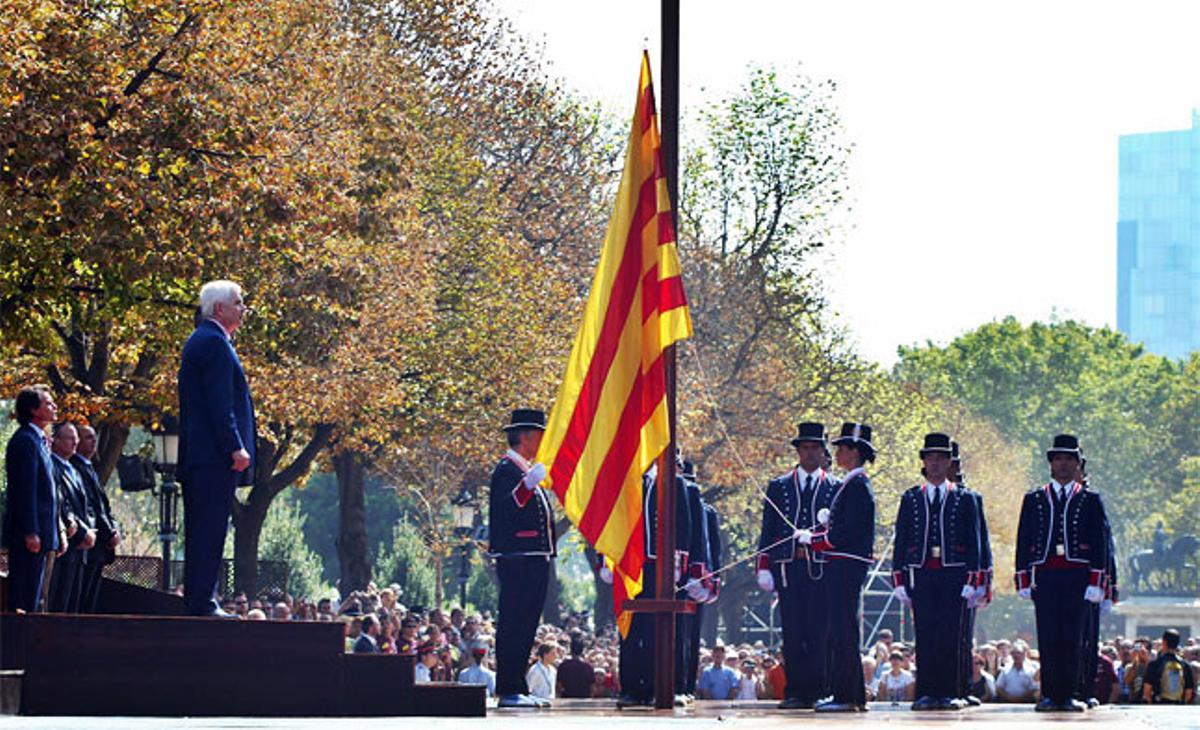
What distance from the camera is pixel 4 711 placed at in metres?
13.7

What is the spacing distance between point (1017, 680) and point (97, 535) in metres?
14.7

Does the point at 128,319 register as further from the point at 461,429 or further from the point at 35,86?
the point at 461,429

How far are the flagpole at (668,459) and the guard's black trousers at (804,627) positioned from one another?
143 inches

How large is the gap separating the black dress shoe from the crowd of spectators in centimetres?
466

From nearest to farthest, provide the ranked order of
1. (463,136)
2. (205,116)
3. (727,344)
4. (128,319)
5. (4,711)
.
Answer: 1. (4,711)
2. (205,116)
3. (128,319)
4. (463,136)
5. (727,344)

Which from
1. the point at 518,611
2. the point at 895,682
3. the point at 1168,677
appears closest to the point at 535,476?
the point at 518,611

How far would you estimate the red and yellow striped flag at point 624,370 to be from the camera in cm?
1644

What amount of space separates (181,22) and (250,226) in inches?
103

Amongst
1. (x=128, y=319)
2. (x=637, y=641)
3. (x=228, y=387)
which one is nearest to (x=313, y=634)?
(x=228, y=387)

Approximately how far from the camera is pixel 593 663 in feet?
100

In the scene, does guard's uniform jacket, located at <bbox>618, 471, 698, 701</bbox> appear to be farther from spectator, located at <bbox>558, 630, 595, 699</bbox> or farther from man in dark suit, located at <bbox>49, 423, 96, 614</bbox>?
spectator, located at <bbox>558, 630, 595, 699</bbox>

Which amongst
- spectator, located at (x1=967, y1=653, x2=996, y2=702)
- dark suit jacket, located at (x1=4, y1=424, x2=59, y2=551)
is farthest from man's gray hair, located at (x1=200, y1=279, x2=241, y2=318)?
spectator, located at (x1=967, y1=653, x2=996, y2=702)

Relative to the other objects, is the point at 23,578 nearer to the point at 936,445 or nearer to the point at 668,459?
the point at 668,459

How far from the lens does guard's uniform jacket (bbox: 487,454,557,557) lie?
1861cm
